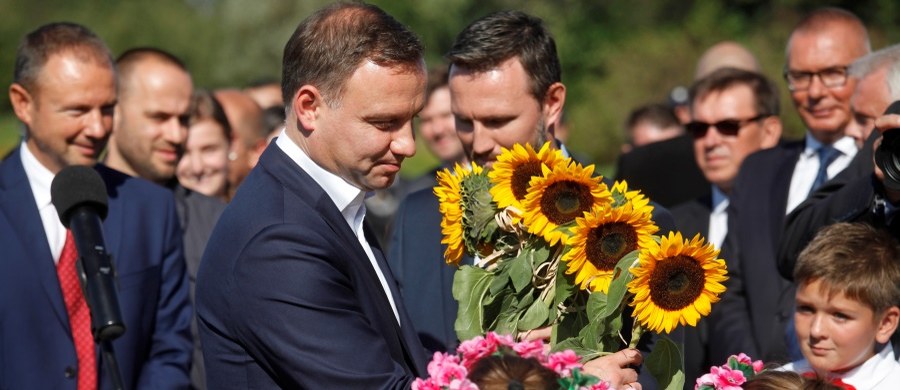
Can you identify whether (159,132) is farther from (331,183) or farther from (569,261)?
(569,261)

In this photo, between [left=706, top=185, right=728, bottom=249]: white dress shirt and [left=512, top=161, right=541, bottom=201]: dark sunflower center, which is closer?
[left=512, top=161, right=541, bottom=201]: dark sunflower center

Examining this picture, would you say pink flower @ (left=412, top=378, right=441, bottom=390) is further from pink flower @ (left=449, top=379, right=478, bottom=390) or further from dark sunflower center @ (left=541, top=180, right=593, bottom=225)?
dark sunflower center @ (left=541, top=180, right=593, bottom=225)

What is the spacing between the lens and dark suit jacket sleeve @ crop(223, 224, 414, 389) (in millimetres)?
3342

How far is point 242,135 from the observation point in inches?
345

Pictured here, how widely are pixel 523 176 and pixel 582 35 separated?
35.6 m

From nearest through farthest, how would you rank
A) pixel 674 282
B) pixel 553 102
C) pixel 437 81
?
pixel 674 282 < pixel 553 102 < pixel 437 81

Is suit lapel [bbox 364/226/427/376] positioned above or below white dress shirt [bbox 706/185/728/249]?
above

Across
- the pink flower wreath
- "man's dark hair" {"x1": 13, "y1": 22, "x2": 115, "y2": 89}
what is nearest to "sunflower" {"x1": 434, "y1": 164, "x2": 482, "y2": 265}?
the pink flower wreath

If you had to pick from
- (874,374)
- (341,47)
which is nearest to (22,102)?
(341,47)

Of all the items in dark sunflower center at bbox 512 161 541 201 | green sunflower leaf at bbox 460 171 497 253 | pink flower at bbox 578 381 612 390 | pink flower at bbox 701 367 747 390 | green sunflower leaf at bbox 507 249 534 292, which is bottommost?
pink flower at bbox 701 367 747 390

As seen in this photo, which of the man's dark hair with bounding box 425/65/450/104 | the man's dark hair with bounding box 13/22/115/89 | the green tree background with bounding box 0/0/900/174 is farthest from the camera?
the green tree background with bounding box 0/0/900/174

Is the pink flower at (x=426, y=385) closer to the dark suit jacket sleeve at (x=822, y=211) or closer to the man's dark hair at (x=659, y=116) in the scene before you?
the dark suit jacket sleeve at (x=822, y=211)

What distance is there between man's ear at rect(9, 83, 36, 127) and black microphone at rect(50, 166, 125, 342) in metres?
1.34

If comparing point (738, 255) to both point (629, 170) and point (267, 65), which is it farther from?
point (267, 65)
